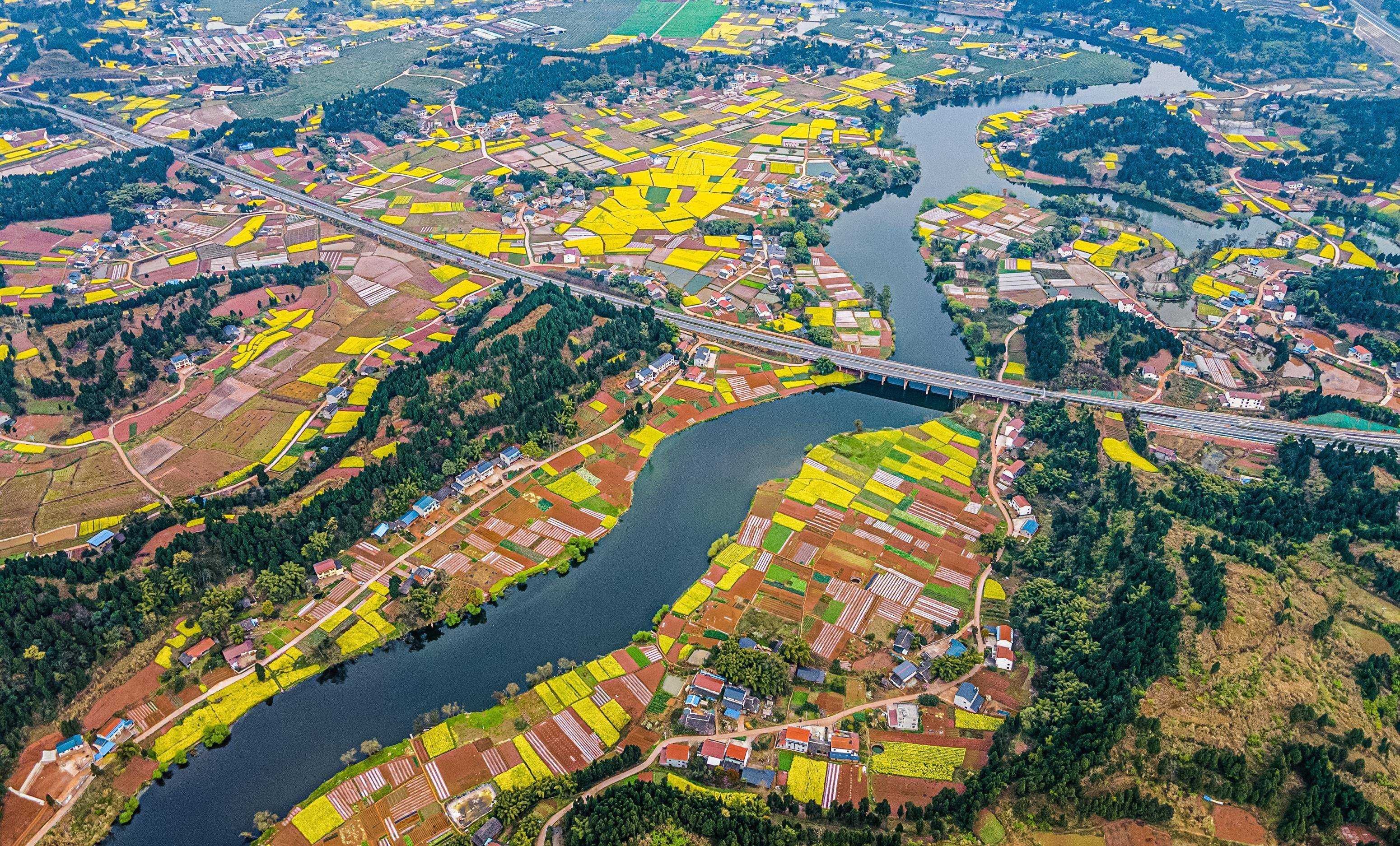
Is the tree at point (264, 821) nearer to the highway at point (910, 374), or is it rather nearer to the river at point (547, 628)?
the river at point (547, 628)

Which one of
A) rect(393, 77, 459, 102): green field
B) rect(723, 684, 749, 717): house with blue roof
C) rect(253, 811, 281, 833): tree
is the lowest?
rect(723, 684, 749, 717): house with blue roof

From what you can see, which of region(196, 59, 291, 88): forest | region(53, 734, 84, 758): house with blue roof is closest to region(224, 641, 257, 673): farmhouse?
region(53, 734, 84, 758): house with blue roof

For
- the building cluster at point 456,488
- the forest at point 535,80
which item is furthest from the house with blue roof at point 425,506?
the forest at point 535,80

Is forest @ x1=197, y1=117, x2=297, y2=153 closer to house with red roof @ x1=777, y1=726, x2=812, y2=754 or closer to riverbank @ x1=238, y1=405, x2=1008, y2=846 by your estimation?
riverbank @ x1=238, y1=405, x2=1008, y2=846

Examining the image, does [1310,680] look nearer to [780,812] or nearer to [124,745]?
[780,812]

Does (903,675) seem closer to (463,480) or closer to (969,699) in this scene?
(969,699)
